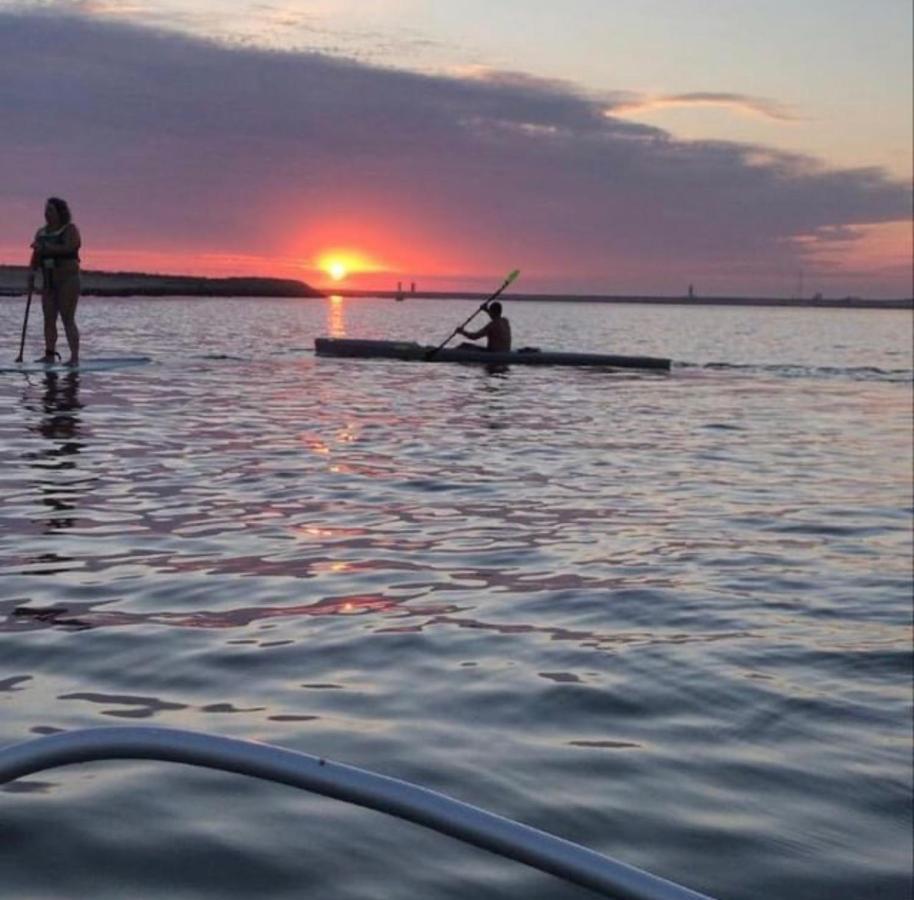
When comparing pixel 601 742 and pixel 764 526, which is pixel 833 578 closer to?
pixel 764 526

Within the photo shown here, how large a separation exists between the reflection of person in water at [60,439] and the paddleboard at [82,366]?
0.49ft

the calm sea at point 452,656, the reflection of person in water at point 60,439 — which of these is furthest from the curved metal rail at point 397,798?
the reflection of person in water at point 60,439

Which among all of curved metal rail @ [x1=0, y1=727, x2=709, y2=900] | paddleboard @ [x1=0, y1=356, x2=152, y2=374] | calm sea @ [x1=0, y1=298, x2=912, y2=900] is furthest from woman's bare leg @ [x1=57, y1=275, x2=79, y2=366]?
curved metal rail @ [x1=0, y1=727, x2=709, y2=900]

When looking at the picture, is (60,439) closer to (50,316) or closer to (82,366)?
(50,316)

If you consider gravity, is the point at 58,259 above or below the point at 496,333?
above

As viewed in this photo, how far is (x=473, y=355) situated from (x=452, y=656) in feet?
74.0

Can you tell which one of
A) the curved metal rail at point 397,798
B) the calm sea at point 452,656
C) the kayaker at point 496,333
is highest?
the kayaker at point 496,333

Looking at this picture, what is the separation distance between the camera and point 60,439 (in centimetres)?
1315

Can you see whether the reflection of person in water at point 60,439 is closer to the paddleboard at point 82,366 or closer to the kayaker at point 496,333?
the paddleboard at point 82,366

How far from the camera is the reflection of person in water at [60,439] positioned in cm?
933

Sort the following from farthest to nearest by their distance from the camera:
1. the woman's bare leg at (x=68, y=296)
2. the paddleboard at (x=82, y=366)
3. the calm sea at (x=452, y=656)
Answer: the paddleboard at (x=82, y=366) < the woman's bare leg at (x=68, y=296) < the calm sea at (x=452, y=656)

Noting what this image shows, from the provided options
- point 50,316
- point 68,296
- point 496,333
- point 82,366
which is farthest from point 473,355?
→ point 68,296

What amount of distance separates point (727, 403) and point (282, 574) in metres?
17.3

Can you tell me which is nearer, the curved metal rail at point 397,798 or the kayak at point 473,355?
the curved metal rail at point 397,798
